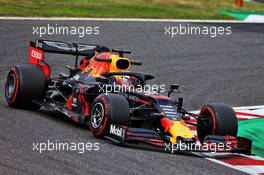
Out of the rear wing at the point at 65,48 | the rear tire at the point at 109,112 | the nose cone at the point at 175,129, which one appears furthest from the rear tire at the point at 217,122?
the rear wing at the point at 65,48

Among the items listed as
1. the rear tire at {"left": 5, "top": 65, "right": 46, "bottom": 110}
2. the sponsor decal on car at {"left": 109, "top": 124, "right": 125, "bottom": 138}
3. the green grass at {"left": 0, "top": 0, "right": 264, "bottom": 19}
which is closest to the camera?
the sponsor decal on car at {"left": 109, "top": 124, "right": 125, "bottom": 138}

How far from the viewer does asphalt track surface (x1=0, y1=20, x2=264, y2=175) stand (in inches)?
392

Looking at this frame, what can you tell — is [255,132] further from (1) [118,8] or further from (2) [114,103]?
(1) [118,8]

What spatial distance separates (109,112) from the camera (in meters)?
11.2

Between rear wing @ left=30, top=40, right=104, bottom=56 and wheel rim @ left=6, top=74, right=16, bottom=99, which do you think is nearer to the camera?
wheel rim @ left=6, top=74, right=16, bottom=99

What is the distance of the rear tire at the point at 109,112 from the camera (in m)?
11.2

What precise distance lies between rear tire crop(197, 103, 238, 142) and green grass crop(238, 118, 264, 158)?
720 millimetres

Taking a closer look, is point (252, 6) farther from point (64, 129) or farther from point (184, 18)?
point (64, 129)

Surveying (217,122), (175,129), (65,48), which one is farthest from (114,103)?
(65,48)

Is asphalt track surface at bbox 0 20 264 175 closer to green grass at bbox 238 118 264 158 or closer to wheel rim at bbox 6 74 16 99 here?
wheel rim at bbox 6 74 16 99

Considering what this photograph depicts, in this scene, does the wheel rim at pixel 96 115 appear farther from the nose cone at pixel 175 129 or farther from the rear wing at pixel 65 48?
the rear wing at pixel 65 48

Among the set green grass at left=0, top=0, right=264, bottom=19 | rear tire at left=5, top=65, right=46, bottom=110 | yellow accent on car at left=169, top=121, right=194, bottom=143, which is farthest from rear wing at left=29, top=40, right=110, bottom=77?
green grass at left=0, top=0, right=264, bottom=19

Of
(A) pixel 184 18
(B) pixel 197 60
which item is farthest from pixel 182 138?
(A) pixel 184 18

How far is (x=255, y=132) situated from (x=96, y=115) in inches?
116
